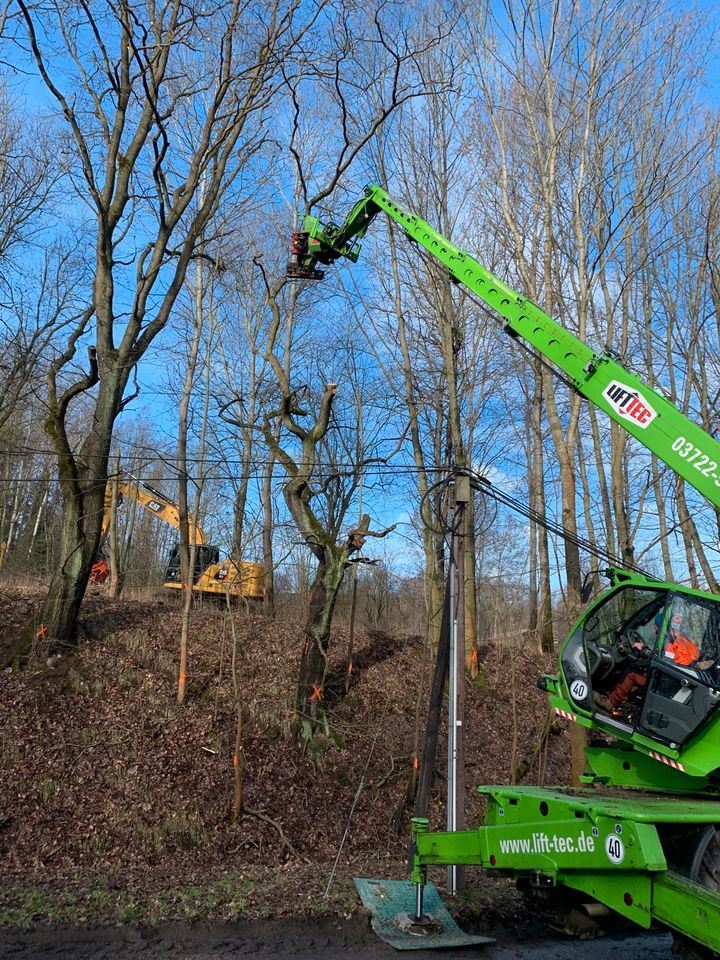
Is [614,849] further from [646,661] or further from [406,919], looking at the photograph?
[406,919]

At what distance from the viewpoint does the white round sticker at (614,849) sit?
4859 mm

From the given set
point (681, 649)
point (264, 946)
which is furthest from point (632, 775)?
point (264, 946)

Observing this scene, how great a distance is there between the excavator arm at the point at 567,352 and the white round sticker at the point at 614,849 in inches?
130

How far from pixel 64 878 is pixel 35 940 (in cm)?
253

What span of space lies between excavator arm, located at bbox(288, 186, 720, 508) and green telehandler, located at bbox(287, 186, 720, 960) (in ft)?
0.06

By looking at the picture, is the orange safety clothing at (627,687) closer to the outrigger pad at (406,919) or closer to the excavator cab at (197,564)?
the outrigger pad at (406,919)

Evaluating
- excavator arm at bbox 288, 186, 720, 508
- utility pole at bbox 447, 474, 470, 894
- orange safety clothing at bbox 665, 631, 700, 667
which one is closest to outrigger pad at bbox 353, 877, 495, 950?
utility pole at bbox 447, 474, 470, 894

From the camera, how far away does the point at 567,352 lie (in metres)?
8.59

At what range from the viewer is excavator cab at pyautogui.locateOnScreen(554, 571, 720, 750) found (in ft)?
20.2

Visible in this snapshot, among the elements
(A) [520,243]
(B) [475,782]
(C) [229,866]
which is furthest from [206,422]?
(C) [229,866]

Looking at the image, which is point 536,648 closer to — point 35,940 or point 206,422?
point 206,422

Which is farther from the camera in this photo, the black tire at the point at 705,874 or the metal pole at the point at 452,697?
the metal pole at the point at 452,697

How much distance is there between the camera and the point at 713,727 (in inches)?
239

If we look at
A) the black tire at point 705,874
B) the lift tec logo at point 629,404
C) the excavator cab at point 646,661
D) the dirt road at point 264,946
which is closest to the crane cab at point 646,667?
the excavator cab at point 646,661
